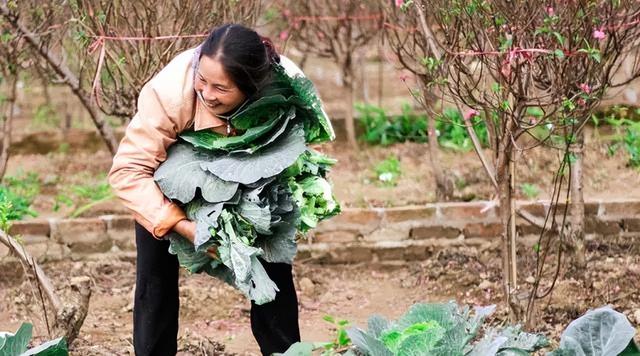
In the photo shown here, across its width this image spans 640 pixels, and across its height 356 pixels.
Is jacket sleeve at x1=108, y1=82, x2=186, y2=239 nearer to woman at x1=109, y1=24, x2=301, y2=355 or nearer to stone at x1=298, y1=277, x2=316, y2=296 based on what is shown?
woman at x1=109, y1=24, x2=301, y2=355

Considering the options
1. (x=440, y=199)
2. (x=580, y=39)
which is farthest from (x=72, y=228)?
(x=580, y=39)

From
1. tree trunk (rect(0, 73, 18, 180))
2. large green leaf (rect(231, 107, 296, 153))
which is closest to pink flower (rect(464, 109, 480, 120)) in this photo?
large green leaf (rect(231, 107, 296, 153))

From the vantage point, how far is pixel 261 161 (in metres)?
3.50

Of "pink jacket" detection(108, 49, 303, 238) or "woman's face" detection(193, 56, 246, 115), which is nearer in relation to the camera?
"woman's face" detection(193, 56, 246, 115)

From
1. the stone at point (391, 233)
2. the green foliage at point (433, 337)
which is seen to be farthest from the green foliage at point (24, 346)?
the stone at point (391, 233)

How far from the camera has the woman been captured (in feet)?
10.9

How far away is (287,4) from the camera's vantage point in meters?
7.84

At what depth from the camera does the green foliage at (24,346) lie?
3213 mm

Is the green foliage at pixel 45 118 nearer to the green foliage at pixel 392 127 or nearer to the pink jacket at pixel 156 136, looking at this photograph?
the green foliage at pixel 392 127

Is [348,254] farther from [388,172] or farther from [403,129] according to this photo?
[403,129]

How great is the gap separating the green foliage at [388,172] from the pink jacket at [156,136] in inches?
141

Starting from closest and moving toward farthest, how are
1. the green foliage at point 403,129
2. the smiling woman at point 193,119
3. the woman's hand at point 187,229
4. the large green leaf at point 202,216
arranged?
the smiling woman at point 193,119
the large green leaf at point 202,216
the woman's hand at point 187,229
the green foliage at point 403,129

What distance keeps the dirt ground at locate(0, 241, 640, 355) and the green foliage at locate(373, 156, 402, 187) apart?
109 cm

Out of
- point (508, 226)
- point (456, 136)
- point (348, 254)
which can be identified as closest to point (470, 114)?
point (508, 226)
